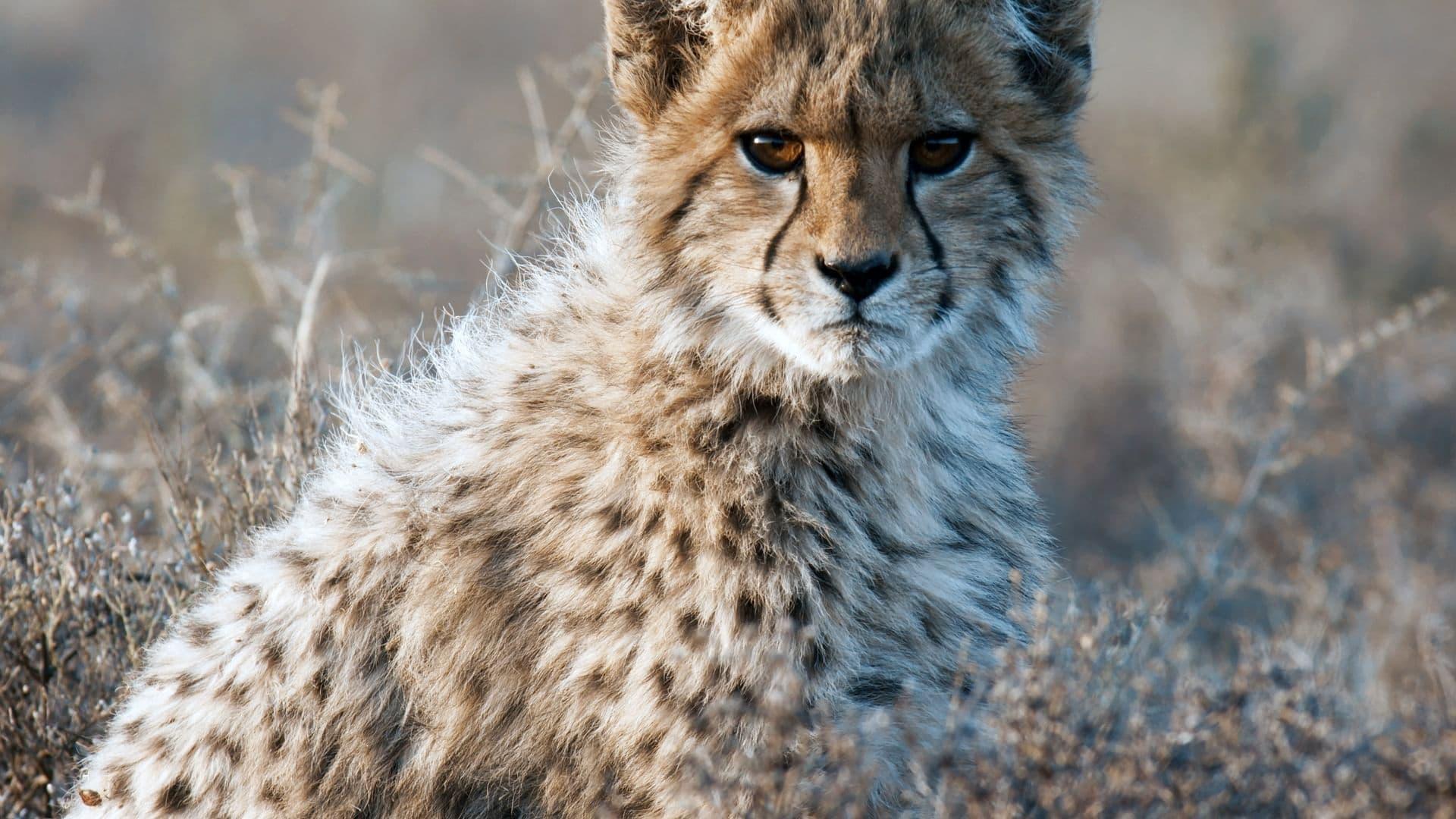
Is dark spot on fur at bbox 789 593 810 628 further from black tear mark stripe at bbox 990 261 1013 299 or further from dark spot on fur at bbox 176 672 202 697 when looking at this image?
dark spot on fur at bbox 176 672 202 697

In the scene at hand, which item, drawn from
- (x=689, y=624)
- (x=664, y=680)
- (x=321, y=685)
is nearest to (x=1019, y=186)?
(x=689, y=624)

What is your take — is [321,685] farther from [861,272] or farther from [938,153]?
[938,153]

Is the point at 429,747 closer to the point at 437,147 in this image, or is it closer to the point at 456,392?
the point at 456,392

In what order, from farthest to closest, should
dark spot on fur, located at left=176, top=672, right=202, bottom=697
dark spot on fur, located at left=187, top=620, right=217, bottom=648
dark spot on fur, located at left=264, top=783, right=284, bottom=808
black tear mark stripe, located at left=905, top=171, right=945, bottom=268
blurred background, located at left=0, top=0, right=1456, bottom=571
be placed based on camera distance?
blurred background, located at left=0, top=0, right=1456, bottom=571 < dark spot on fur, located at left=187, top=620, right=217, bottom=648 < dark spot on fur, located at left=176, top=672, right=202, bottom=697 < dark spot on fur, located at left=264, top=783, right=284, bottom=808 < black tear mark stripe, located at left=905, top=171, right=945, bottom=268

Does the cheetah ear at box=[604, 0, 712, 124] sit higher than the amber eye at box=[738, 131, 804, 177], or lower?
higher

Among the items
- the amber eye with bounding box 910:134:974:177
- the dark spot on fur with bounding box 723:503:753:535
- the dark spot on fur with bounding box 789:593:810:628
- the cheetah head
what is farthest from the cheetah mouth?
the dark spot on fur with bounding box 789:593:810:628

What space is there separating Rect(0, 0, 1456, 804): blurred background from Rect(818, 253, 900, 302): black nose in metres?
1.06

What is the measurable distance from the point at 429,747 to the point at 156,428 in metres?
1.84

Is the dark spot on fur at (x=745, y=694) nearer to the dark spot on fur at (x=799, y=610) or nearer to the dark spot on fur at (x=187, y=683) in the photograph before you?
the dark spot on fur at (x=799, y=610)

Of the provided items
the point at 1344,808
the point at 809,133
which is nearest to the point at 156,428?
the point at 809,133

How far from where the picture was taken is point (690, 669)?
8.68 feet

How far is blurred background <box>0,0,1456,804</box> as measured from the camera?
5129 millimetres

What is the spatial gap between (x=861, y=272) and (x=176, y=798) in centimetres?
172

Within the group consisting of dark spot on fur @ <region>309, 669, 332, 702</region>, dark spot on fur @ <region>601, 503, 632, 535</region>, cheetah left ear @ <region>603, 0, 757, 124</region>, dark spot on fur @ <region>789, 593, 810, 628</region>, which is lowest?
dark spot on fur @ <region>309, 669, 332, 702</region>
